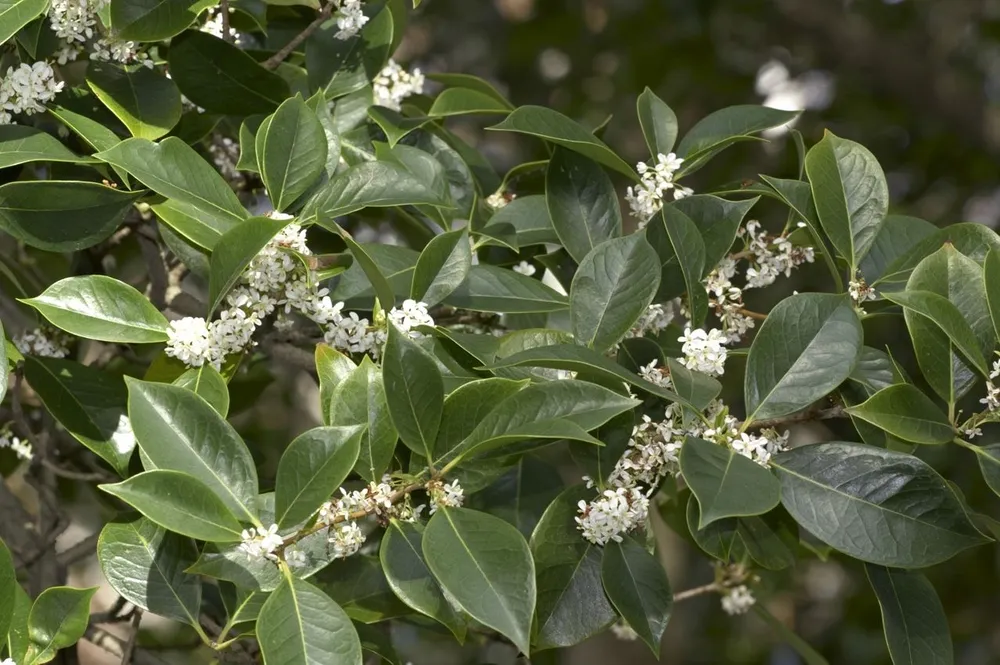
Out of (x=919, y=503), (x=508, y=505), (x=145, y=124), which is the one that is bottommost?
(x=508, y=505)

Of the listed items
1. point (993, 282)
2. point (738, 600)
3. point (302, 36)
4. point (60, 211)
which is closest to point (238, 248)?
point (60, 211)

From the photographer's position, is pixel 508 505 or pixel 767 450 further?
pixel 508 505

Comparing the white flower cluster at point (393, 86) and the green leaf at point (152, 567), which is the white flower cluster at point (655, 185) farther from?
the green leaf at point (152, 567)

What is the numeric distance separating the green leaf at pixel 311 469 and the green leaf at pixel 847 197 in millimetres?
417

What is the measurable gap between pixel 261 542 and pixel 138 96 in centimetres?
40

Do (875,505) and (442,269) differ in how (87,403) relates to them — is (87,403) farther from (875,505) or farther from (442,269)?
(875,505)

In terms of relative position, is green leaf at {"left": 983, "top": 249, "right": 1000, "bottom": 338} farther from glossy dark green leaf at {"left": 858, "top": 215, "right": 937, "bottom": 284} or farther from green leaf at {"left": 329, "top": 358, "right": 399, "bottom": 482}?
green leaf at {"left": 329, "top": 358, "right": 399, "bottom": 482}

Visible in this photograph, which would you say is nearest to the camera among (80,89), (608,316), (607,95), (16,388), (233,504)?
(233,504)

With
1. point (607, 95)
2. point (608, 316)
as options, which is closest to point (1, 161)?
point (608, 316)

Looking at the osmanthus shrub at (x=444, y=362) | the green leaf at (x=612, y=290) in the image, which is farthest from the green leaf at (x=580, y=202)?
the green leaf at (x=612, y=290)

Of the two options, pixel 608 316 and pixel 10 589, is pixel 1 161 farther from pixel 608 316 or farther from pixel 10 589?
A: pixel 608 316

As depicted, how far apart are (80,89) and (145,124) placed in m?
0.10

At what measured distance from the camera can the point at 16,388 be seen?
104cm

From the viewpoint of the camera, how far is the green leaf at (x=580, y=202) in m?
0.93
